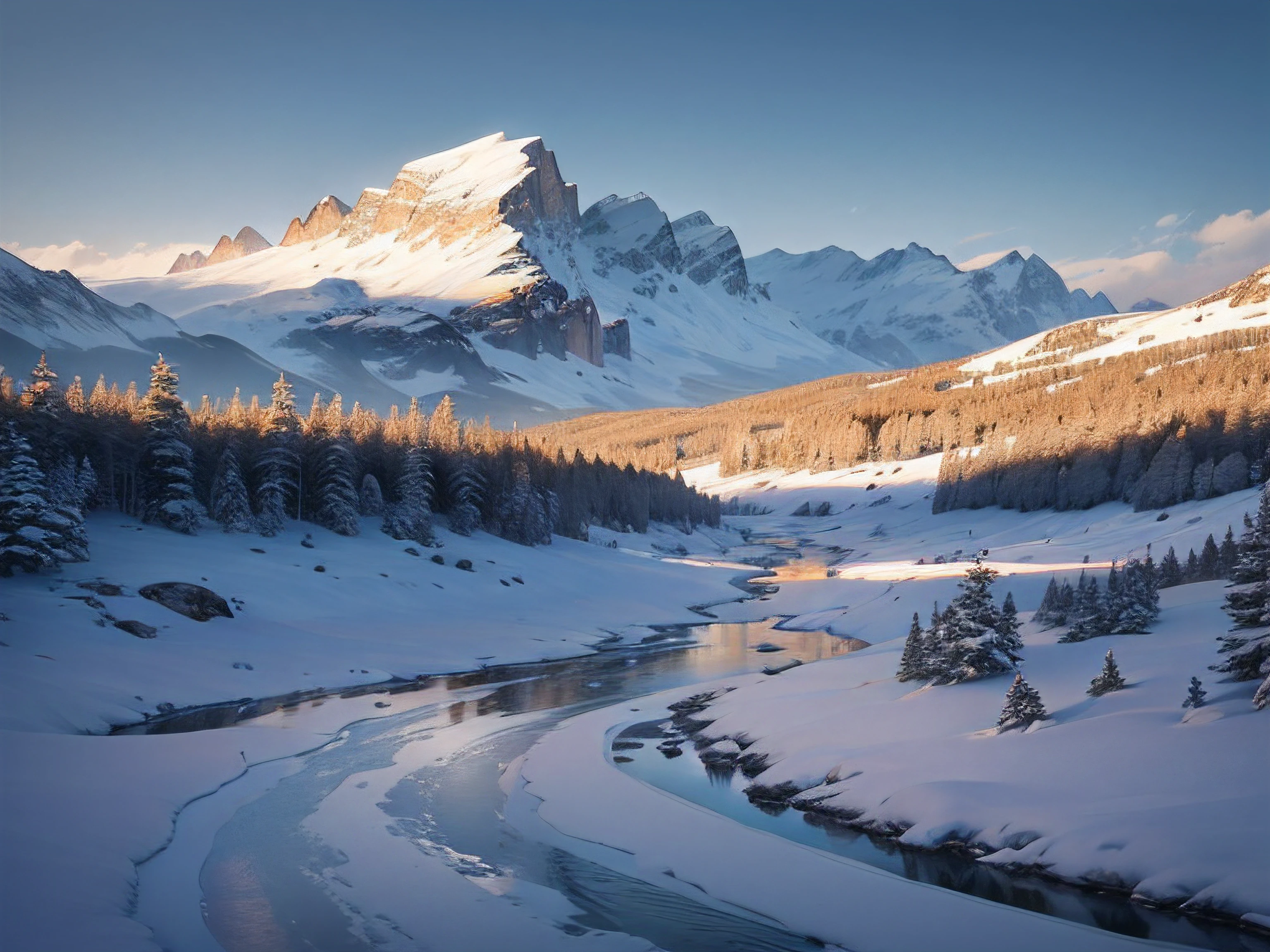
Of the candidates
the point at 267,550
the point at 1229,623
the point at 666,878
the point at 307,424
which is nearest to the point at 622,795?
the point at 666,878

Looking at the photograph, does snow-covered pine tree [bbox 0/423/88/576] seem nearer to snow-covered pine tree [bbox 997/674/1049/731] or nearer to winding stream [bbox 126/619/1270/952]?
winding stream [bbox 126/619/1270/952]

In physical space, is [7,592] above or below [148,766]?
above

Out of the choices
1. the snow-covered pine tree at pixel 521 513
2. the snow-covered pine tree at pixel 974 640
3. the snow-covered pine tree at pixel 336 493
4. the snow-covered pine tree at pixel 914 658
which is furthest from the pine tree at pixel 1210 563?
the snow-covered pine tree at pixel 521 513

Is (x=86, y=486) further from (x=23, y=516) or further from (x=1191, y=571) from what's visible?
(x=1191, y=571)

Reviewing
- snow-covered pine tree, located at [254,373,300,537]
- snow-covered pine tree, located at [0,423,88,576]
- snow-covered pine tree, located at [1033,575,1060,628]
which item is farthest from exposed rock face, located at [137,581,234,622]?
snow-covered pine tree, located at [1033,575,1060,628]

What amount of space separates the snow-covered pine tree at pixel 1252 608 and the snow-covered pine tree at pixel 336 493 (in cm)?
5611

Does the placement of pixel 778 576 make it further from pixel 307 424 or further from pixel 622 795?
pixel 622 795

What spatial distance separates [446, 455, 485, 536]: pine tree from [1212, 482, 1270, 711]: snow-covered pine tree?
61.8 metres

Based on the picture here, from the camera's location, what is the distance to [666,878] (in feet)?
57.5

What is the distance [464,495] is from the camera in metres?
75.1

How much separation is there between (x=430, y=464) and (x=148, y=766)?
52736 millimetres

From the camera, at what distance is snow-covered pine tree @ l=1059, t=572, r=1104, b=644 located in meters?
26.5

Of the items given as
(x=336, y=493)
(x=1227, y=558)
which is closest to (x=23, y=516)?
(x=336, y=493)

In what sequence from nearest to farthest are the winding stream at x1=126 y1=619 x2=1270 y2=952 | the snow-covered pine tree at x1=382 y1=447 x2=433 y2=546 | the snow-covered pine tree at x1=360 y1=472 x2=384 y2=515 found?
the winding stream at x1=126 y1=619 x2=1270 y2=952 → the snow-covered pine tree at x1=382 y1=447 x2=433 y2=546 → the snow-covered pine tree at x1=360 y1=472 x2=384 y2=515
